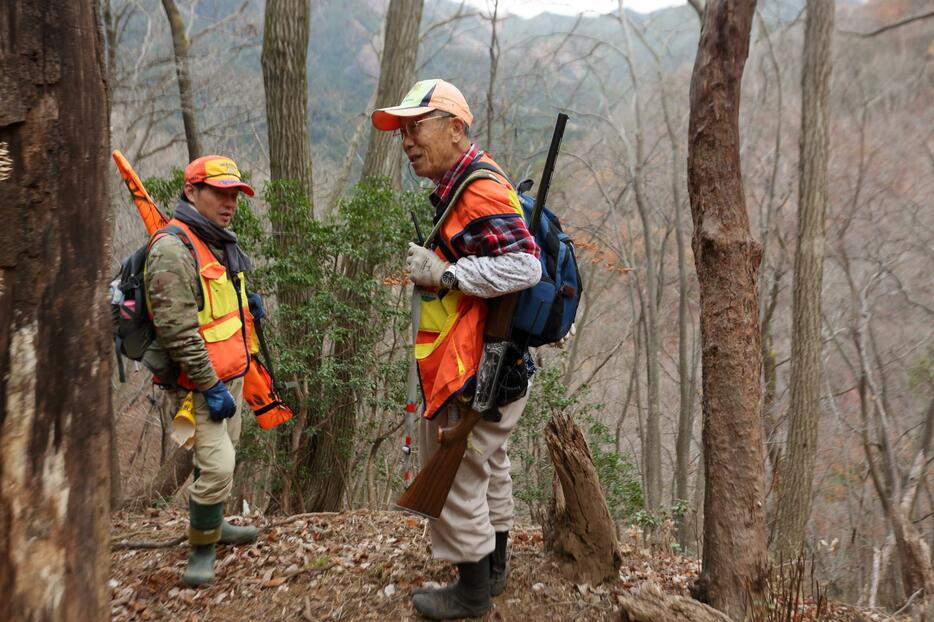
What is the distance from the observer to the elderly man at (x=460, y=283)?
2.58m

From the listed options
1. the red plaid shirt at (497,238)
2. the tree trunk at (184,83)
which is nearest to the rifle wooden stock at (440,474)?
the red plaid shirt at (497,238)

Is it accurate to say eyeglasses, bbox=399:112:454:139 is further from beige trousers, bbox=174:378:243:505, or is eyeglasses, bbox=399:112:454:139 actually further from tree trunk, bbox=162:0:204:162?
tree trunk, bbox=162:0:204:162

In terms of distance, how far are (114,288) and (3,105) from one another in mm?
1776

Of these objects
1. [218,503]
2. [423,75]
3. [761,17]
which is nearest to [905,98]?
[761,17]

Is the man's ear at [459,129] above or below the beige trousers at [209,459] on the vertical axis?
above

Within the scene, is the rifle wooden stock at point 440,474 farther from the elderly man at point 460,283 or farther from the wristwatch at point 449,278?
the wristwatch at point 449,278

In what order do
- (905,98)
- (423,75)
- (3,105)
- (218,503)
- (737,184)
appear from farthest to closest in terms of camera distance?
(423,75)
(905,98)
(218,503)
(737,184)
(3,105)

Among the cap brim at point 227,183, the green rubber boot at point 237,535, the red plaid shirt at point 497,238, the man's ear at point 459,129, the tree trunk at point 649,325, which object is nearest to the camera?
the red plaid shirt at point 497,238

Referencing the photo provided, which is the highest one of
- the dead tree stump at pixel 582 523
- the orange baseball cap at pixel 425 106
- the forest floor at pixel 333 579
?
the orange baseball cap at pixel 425 106

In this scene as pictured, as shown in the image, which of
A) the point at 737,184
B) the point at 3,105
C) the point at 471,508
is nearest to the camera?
the point at 3,105

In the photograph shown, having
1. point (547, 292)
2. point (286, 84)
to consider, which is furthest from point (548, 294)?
point (286, 84)

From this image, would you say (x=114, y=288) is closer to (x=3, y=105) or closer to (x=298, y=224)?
(x=3, y=105)

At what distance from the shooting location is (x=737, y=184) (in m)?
3.10

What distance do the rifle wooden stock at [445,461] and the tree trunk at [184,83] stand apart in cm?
693
